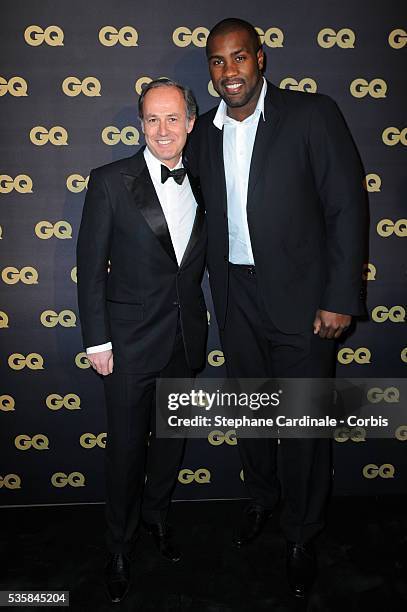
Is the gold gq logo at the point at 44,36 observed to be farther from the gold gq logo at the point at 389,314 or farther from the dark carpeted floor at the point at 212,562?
the dark carpeted floor at the point at 212,562

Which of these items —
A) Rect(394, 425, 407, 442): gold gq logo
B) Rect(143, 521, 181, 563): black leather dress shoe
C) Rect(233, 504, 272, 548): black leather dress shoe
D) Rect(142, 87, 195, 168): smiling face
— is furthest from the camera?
Rect(394, 425, 407, 442): gold gq logo

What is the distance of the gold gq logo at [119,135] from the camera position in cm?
234

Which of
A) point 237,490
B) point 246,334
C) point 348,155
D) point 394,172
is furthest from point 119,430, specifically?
point 394,172

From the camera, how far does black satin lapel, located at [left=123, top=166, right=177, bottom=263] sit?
1.87 metres

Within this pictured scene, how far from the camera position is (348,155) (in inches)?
73.9

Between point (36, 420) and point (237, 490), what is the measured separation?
1.09 m

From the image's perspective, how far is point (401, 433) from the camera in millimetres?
2695

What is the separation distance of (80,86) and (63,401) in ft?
4.86

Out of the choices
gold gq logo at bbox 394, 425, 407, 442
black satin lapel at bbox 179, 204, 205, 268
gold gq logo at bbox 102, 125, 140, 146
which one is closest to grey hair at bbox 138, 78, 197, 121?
black satin lapel at bbox 179, 204, 205, 268

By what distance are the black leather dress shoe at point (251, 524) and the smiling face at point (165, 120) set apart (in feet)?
5.43

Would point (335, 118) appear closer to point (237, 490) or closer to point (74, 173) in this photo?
point (74, 173)

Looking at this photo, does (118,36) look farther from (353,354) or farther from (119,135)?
(353,354)

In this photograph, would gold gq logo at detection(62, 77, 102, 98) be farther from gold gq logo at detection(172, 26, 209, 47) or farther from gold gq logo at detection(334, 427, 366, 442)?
gold gq logo at detection(334, 427, 366, 442)

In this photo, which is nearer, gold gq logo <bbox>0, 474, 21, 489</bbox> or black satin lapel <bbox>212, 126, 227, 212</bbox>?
black satin lapel <bbox>212, 126, 227, 212</bbox>
